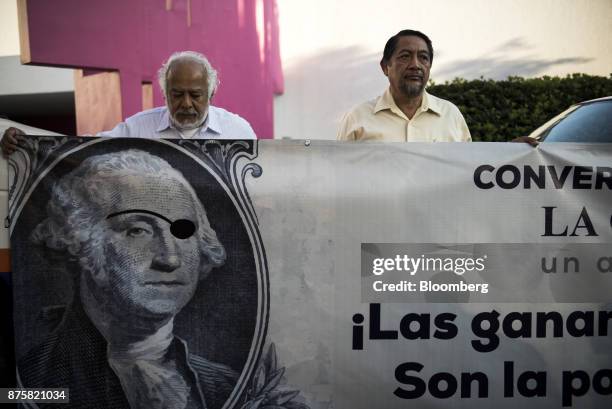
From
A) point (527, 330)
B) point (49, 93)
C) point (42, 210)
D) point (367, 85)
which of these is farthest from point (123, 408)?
point (49, 93)

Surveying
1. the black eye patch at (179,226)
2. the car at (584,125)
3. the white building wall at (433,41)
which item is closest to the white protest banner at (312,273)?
the black eye patch at (179,226)

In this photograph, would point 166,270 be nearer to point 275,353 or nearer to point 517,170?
point 275,353

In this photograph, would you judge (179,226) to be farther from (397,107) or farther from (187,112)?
(397,107)

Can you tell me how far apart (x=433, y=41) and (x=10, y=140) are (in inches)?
343

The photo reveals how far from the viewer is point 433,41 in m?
10.7

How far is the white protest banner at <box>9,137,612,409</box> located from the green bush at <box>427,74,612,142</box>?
6.45 meters

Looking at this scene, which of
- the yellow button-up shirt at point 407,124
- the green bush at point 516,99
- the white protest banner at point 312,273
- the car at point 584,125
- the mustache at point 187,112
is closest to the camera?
the white protest banner at point 312,273

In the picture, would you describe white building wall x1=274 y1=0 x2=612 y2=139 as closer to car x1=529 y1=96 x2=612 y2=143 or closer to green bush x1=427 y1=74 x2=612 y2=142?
green bush x1=427 y1=74 x2=612 y2=142

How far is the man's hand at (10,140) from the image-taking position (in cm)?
305

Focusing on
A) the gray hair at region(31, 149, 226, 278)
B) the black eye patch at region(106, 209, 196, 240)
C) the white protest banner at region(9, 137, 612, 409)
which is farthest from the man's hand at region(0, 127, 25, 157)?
the black eye patch at region(106, 209, 196, 240)

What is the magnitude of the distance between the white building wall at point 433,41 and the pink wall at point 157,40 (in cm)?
72

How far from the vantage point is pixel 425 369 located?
122 inches

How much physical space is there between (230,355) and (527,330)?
1389 mm

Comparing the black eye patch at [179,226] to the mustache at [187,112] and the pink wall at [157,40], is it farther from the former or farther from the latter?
the pink wall at [157,40]
